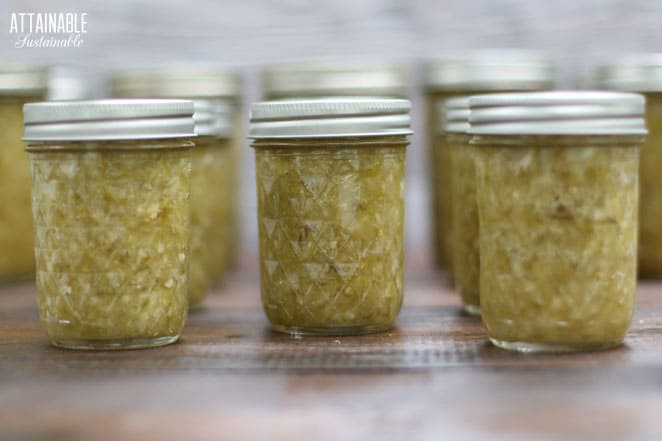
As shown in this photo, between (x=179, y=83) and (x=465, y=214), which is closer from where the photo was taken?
(x=465, y=214)

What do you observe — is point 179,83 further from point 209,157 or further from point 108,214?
point 108,214

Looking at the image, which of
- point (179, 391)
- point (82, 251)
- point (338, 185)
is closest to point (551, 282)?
point (338, 185)

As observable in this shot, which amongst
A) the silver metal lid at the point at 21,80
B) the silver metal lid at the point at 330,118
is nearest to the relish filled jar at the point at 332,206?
the silver metal lid at the point at 330,118

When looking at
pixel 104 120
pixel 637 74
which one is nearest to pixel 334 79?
pixel 637 74

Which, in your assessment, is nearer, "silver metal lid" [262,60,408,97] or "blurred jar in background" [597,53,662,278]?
"blurred jar in background" [597,53,662,278]

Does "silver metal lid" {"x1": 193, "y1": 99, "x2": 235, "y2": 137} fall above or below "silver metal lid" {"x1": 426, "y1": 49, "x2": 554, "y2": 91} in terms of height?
below

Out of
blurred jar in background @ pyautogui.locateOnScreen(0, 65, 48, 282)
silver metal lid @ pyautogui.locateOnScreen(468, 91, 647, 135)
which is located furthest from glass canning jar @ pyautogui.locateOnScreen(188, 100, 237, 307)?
silver metal lid @ pyautogui.locateOnScreen(468, 91, 647, 135)

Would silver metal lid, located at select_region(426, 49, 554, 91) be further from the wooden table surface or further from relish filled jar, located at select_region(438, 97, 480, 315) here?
the wooden table surface

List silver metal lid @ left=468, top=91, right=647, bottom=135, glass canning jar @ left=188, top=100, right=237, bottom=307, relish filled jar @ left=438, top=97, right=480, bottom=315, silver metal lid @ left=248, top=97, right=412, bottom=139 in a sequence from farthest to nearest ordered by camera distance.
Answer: glass canning jar @ left=188, top=100, right=237, bottom=307, relish filled jar @ left=438, top=97, right=480, bottom=315, silver metal lid @ left=248, top=97, right=412, bottom=139, silver metal lid @ left=468, top=91, right=647, bottom=135
